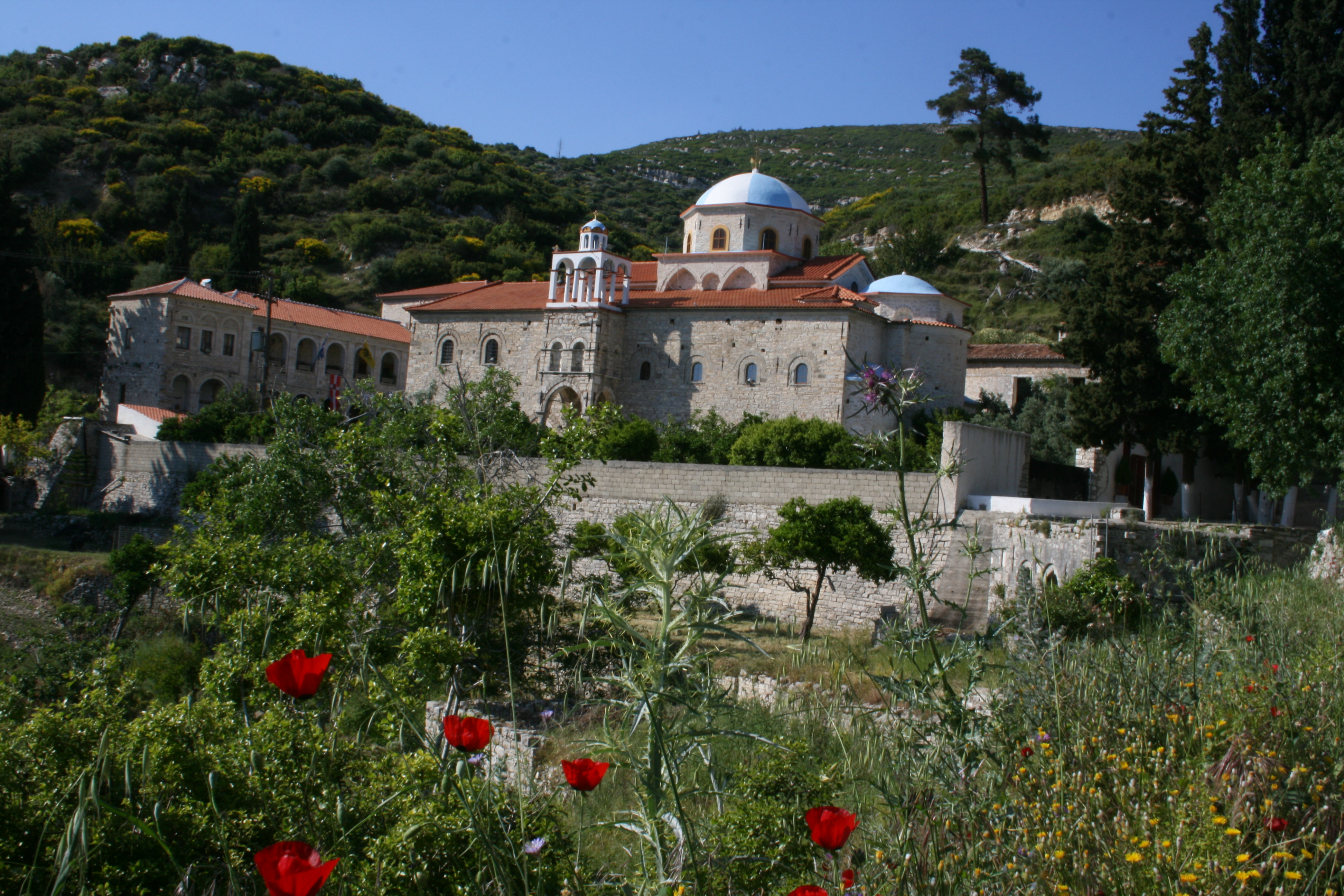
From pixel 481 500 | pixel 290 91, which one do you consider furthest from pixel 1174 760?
pixel 290 91

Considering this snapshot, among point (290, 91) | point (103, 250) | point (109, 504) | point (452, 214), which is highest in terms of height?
point (290, 91)

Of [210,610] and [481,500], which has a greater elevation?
[481,500]

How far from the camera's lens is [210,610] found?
35.3 feet

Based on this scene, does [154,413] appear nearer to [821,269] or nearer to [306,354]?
[306,354]

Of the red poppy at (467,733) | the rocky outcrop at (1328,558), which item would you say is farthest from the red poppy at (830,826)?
the rocky outcrop at (1328,558)

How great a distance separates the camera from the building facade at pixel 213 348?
34.4m

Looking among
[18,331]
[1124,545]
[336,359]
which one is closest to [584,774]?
[1124,545]

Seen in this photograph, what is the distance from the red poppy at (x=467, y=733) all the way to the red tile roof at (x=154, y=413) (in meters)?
31.0

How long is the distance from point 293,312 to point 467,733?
39.3 metres

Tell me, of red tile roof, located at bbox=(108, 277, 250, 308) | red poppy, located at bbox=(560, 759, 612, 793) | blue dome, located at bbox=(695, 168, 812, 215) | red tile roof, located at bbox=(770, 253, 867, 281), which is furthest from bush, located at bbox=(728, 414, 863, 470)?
red tile roof, located at bbox=(108, 277, 250, 308)

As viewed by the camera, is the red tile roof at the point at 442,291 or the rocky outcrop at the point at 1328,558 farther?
the red tile roof at the point at 442,291

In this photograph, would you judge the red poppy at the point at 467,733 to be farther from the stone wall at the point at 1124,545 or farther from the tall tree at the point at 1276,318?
the tall tree at the point at 1276,318

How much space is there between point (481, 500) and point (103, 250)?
157 feet

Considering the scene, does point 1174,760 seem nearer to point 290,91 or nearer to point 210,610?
point 210,610
